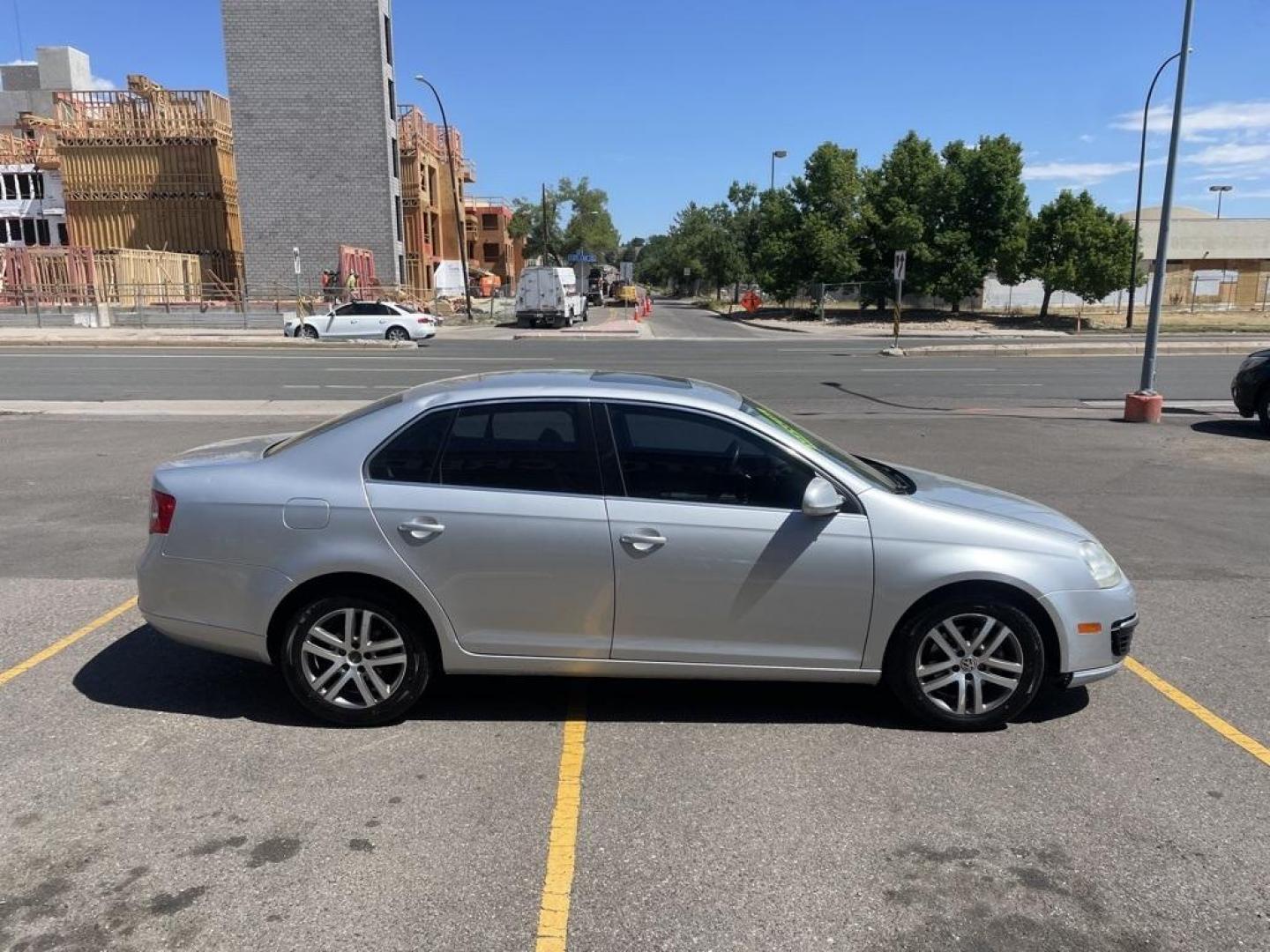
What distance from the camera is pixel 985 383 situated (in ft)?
63.2

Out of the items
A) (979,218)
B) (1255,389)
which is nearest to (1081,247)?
(979,218)

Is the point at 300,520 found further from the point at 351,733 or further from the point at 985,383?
the point at 985,383

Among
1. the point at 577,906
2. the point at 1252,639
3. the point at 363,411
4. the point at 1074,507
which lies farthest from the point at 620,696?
the point at 1074,507

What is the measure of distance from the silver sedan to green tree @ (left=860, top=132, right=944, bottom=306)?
43.4m

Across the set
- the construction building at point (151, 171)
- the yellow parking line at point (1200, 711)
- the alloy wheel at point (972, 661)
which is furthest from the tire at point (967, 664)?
the construction building at point (151, 171)

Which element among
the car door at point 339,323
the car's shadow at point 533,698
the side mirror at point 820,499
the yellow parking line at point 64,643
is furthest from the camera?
the car door at point 339,323

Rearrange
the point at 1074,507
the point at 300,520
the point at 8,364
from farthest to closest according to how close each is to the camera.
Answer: the point at 8,364, the point at 1074,507, the point at 300,520

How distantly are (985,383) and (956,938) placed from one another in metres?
18.0

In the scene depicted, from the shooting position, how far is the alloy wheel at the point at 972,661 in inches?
158

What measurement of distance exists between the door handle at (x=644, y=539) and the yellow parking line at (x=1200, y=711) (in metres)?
2.68

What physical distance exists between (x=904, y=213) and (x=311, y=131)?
29444 mm

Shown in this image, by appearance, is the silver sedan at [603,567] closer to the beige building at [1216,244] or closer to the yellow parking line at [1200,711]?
the yellow parking line at [1200,711]

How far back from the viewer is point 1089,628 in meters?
4.04

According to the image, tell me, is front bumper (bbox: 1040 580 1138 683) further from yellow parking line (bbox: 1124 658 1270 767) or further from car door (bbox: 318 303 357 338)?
car door (bbox: 318 303 357 338)
